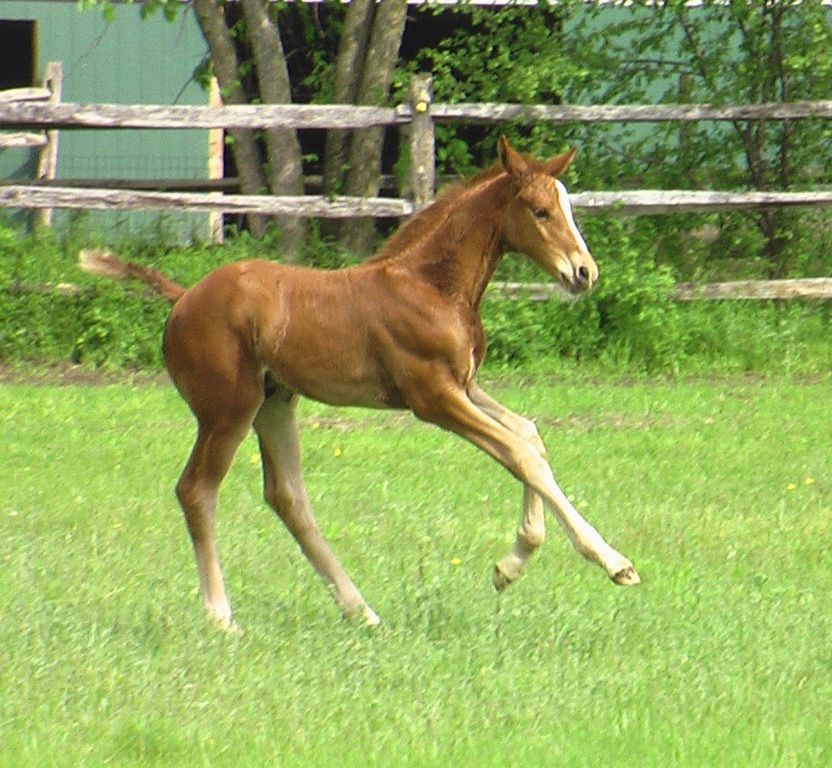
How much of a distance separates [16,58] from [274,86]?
10688 mm

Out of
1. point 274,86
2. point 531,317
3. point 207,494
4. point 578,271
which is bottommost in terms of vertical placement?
point 531,317

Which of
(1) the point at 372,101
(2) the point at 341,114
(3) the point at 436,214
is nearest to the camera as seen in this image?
(3) the point at 436,214

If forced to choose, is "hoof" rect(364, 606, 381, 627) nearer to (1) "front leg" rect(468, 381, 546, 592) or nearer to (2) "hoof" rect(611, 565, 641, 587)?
(1) "front leg" rect(468, 381, 546, 592)

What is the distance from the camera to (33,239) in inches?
559

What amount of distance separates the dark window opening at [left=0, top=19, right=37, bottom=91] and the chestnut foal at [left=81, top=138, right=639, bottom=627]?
61.5ft

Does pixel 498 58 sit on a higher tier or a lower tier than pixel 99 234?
higher

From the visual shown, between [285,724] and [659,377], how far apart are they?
28.7 feet

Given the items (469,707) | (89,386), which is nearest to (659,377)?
(89,386)

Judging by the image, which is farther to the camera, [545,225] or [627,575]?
[545,225]

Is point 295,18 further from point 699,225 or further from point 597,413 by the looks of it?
point 597,413

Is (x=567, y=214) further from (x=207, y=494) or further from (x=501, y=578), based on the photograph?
(x=207, y=494)

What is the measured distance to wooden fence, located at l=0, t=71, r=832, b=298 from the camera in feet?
44.3

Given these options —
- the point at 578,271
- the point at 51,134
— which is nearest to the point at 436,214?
the point at 578,271

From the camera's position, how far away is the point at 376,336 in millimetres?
6133
